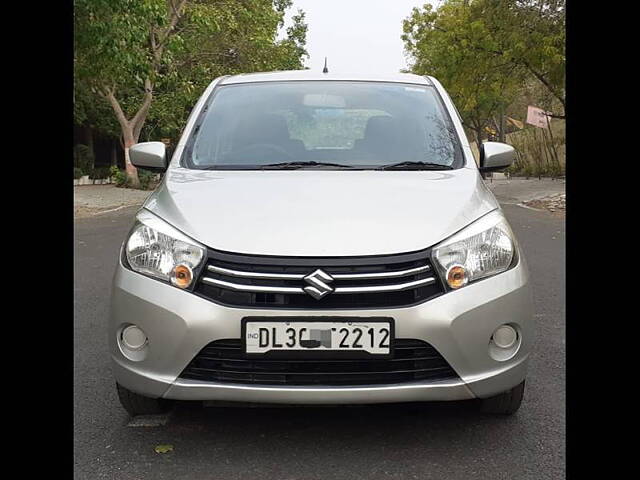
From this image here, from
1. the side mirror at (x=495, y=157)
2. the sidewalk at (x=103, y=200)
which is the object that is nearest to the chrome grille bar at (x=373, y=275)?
the side mirror at (x=495, y=157)

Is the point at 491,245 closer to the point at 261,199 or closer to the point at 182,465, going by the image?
the point at 261,199

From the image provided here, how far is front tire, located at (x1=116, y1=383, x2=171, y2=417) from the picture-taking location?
3135 millimetres

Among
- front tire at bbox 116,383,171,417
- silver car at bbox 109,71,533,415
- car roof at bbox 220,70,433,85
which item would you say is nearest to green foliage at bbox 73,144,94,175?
car roof at bbox 220,70,433,85

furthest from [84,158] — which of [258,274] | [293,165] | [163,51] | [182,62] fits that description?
[258,274]

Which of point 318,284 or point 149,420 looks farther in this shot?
point 149,420

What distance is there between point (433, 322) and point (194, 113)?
2.12 meters

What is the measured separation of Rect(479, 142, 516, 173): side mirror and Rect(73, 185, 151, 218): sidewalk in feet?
41.5

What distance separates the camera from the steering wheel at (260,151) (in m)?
3.78

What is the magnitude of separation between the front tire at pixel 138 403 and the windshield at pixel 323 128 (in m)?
1.21

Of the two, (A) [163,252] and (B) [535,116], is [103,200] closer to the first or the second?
(B) [535,116]

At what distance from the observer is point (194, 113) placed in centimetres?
413

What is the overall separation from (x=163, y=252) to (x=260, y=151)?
1.12m

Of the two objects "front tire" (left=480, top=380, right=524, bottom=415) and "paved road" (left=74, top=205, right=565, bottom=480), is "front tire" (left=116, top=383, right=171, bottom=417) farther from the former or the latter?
"front tire" (left=480, top=380, right=524, bottom=415)

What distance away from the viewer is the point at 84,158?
29.4 m
